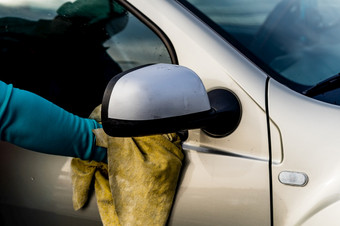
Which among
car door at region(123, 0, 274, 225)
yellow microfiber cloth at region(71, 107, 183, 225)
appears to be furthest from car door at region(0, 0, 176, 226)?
yellow microfiber cloth at region(71, 107, 183, 225)

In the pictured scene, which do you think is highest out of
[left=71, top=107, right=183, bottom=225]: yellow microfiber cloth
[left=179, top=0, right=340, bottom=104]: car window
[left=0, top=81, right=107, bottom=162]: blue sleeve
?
[left=179, top=0, right=340, bottom=104]: car window

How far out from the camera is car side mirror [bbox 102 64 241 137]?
1.09 meters

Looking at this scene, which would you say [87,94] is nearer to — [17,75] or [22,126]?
[17,75]

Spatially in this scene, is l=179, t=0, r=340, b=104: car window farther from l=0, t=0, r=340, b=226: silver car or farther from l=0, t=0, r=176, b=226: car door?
l=0, t=0, r=176, b=226: car door

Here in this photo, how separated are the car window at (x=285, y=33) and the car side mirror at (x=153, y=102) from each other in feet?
1.67

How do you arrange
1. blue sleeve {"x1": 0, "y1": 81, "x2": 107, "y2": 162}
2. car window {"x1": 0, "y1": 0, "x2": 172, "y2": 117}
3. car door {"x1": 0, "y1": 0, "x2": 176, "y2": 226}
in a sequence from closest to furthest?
blue sleeve {"x1": 0, "y1": 81, "x2": 107, "y2": 162}, car door {"x1": 0, "y1": 0, "x2": 176, "y2": 226}, car window {"x1": 0, "y1": 0, "x2": 172, "y2": 117}

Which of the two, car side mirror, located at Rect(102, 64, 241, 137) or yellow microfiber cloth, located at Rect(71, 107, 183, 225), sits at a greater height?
car side mirror, located at Rect(102, 64, 241, 137)

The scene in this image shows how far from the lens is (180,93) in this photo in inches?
44.0

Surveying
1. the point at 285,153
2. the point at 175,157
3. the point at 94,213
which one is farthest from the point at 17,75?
the point at 285,153

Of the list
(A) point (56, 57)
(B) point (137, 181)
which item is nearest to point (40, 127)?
Result: (B) point (137, 181)

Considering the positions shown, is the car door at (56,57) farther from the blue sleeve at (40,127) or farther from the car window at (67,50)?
the blue sleeve at (40,127)

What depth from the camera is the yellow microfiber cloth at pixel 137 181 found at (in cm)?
132

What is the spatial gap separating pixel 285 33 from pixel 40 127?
3.54ft

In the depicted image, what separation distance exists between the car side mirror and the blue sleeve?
0.78 ft
